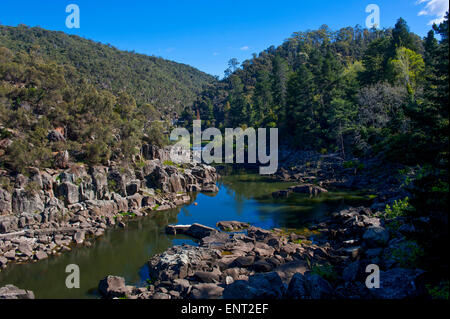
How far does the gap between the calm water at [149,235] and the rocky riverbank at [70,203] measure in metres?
1.32

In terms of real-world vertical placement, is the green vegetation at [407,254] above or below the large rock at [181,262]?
above

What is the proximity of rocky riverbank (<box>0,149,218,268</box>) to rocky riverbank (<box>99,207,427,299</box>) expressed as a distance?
6873 mm

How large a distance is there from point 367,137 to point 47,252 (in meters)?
35.6

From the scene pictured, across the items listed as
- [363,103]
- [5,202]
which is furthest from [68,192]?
[363,103]

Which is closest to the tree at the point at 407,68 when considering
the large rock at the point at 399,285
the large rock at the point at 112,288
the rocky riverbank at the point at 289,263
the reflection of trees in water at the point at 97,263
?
the rocky riverbank at the point at 289,263

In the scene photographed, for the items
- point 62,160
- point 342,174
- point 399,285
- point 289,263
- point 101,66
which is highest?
point 101,66

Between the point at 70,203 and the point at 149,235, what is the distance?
Answer: 308 inches

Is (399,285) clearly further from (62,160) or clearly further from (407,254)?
(62,160)

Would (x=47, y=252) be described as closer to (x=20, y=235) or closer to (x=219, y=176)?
(x=20, y=235)

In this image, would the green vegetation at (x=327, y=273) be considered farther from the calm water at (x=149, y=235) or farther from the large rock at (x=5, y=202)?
the large rock at (x=5, y=202)

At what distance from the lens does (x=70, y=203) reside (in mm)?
26828

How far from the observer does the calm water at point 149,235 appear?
58.1ft

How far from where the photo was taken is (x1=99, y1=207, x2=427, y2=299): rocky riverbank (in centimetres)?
1141

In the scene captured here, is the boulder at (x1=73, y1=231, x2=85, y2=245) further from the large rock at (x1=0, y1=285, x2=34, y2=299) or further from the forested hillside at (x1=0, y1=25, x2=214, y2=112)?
the forested hillside at (x1=0, y1=25, x2=214, y2=112)
